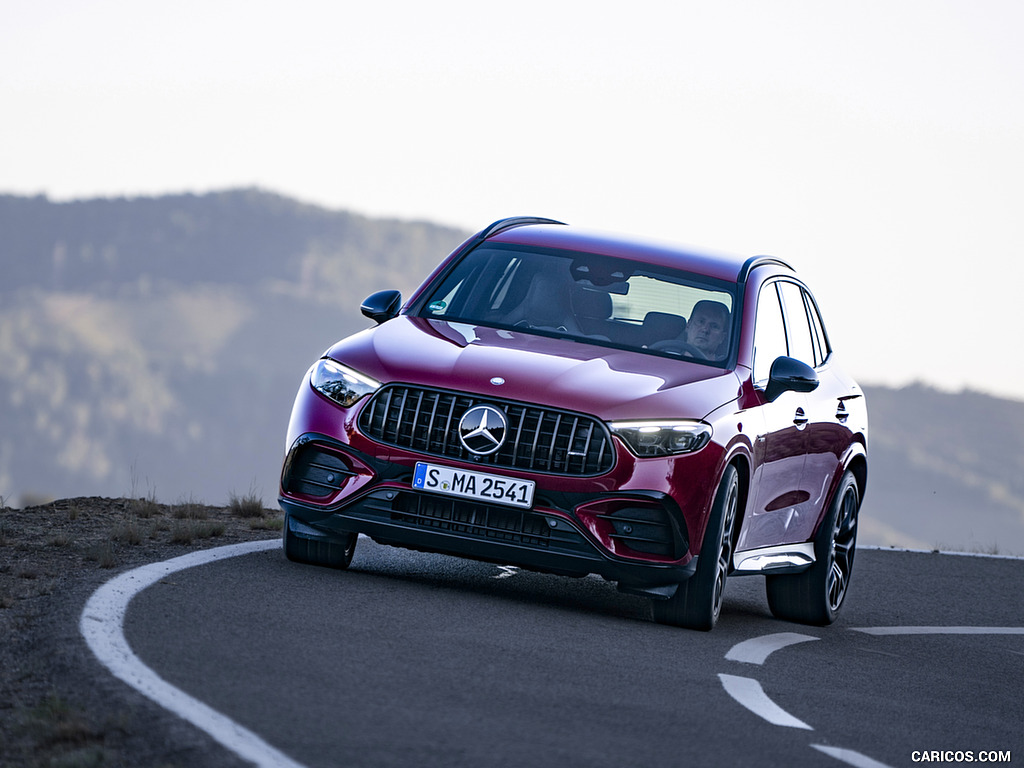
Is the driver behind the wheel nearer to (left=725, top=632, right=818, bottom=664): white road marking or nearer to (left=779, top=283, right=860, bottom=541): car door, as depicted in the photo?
(left=779, top=283, right=860, bottom=541): car door

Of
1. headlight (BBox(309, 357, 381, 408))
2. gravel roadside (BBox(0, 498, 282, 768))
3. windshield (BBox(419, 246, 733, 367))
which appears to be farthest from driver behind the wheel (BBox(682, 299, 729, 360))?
gravel roadside (BBox(0, 498, 282, 768))

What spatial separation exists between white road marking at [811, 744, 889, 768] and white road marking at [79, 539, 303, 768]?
1885mm

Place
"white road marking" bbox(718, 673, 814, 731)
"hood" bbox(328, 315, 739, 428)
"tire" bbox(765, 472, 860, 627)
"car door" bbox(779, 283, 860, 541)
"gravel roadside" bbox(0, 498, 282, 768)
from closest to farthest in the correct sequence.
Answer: "gravel roadside" bbox(0, 498, 282, 768)
"white road marking" bbox(718, 673, 814, 731)
"hood" bbox(328, 315, 739, 428)
"car door" bbox(779, 283, 860, 541)
"tire" bbox(765, 472, 860, 627)

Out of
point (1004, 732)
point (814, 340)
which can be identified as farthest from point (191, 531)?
point (1004, 732)

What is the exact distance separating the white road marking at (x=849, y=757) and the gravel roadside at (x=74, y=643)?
2037mm

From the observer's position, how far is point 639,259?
29.1ft

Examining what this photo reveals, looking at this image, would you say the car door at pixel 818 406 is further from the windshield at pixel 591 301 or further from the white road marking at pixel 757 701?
the white road marking at pixel 757 701

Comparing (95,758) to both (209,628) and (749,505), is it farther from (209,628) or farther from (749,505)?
(749,505)

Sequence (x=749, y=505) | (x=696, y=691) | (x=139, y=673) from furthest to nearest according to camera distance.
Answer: (x=749, y=505), (x=696, y=691), (x=139, y=673)

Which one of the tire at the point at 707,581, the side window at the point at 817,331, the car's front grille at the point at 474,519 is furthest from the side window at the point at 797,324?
the car's front grille at the point at 474,519

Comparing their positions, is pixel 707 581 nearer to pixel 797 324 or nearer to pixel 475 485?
pixel 475 485

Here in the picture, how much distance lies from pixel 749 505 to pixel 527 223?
2.52 metres

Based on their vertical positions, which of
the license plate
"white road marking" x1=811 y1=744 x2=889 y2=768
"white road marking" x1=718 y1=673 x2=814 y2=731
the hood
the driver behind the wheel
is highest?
the driver behind the wheel

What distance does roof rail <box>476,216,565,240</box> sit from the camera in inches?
366
